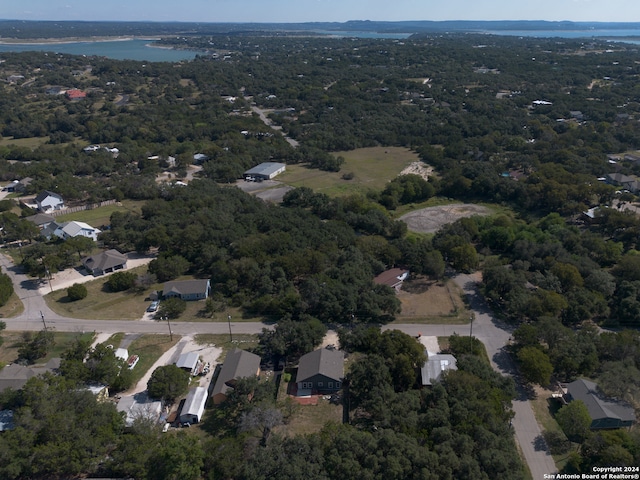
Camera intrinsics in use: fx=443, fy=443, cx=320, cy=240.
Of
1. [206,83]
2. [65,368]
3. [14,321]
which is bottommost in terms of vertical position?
[14,321]

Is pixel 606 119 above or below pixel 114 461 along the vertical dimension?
above

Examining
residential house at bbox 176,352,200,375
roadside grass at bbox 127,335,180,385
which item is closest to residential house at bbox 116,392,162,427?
roadside grass at bbox 127,335,180,385

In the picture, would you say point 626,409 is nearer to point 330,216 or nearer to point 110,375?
point 110,375

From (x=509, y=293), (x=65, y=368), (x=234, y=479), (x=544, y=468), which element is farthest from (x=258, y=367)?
(x=509, y=293)

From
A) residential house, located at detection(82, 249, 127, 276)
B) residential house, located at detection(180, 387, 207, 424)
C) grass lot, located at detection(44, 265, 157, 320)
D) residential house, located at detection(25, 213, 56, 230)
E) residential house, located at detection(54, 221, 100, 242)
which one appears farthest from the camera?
residential house, located at detection(25, 213, 56, 230)

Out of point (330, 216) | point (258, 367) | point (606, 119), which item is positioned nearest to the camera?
point (258, 367)

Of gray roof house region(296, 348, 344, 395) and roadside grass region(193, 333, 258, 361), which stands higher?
gray roof house region(296, 348, 344, 395)

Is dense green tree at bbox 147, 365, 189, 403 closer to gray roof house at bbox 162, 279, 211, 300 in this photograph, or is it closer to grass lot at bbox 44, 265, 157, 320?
grass lot at bbox 44, 265, 157, 320
